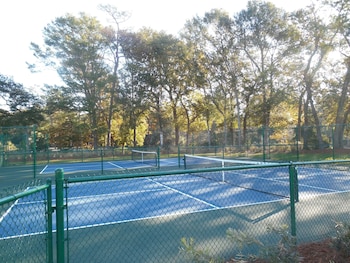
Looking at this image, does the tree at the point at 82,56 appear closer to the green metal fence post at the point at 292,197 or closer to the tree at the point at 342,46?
the tree at the point at 342,46

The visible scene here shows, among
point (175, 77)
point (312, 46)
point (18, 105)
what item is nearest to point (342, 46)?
point (312, 46)

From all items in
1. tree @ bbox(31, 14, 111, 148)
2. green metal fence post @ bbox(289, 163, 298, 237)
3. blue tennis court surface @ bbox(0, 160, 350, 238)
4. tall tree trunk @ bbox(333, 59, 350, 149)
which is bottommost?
blue tennis court surface @ bbox(0, 160, 350, 238)

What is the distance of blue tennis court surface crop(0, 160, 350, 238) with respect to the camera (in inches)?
260

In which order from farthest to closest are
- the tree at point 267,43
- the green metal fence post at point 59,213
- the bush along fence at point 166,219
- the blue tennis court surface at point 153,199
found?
the tree at point 267,43 → the blue tennis court surface at point 153,199 → the bush along fence at point 166,219 → the green metal fence post at point 59,213

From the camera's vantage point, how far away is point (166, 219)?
6.37 m

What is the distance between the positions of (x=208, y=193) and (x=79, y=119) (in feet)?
108

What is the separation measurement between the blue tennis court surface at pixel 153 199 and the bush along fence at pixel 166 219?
1.2 inches

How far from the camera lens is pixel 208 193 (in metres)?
9.34

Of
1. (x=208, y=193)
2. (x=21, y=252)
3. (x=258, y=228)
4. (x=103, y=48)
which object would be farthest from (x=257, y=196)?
(x=103, y=48)

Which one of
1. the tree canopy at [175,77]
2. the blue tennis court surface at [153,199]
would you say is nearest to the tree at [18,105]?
the tree canopy at [175,77]

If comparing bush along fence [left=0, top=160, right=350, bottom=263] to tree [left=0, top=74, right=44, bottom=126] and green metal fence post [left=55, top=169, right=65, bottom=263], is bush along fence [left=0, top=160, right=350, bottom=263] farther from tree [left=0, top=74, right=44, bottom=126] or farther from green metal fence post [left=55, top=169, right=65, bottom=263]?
tree [left=0, top=74, right=44, bottom=126]

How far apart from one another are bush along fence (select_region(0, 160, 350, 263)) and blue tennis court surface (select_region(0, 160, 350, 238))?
3 centimetres

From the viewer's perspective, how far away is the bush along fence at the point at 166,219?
322 centimetres

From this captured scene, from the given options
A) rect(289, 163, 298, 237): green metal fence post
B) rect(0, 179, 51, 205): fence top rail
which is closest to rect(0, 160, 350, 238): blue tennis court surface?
rect(289, 163, 298, 237): green metal fence post
